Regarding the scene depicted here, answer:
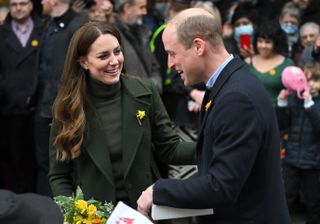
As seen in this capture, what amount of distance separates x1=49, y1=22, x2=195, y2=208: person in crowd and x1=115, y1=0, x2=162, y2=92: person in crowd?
256 cm

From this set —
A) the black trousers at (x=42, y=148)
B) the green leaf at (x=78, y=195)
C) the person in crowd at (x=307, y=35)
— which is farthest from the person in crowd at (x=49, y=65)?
the green leaf at (x=78, y=195)

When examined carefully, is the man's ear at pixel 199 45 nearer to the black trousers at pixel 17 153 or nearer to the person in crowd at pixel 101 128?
the person in crowd at pixel 101 128

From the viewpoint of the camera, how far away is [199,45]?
9.96 feet

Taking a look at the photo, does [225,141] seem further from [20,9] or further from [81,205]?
[20,9]

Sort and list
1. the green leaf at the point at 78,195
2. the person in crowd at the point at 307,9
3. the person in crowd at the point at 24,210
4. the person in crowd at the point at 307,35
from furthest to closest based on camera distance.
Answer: the person in crowd at the point at 307,9 < the person in crowd at the point at 307,35 < the green leaf at the point at 78,195 < the person in crowd at the point at 24,210

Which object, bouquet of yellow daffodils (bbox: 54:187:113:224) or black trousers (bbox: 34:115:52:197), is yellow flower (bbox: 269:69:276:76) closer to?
black trousers (bbox: 34:115:52:197)

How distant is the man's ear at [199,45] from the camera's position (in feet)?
9.95

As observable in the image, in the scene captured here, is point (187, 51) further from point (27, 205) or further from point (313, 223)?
point (313, 223)

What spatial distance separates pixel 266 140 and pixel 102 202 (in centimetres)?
118

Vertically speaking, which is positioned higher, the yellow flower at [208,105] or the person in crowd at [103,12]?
the yellow flower at [208,105]

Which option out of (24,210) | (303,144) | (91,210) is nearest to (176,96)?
(303,144)

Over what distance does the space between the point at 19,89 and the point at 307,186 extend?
3.11 m

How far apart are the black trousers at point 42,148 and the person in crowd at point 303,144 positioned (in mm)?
2376

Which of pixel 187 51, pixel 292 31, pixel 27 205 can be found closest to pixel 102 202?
pixel 187 51
